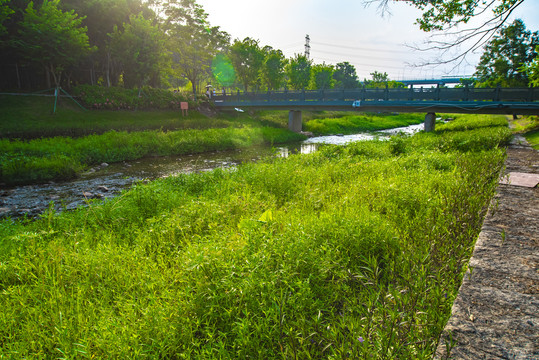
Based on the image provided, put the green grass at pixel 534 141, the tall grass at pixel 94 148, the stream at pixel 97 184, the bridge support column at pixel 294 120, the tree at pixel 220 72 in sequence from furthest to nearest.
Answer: the tree at pixel 220 72 → the bridge support column at pixel 294 120 → the tall grass at pixel 94 148 → the green grass at pixel 534 141 → the stream at pixel 97 184

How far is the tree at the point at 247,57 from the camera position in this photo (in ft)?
177

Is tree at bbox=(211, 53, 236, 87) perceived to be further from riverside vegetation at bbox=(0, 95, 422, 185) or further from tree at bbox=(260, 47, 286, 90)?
riverside vegetation at bbox=(0, 95, 422, 185)

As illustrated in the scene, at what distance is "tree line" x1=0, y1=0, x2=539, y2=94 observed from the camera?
78.6ft

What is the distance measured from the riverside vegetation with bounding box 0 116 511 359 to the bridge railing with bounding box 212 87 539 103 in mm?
18633

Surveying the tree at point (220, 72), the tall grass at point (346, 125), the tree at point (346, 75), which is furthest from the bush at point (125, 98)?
the tree at point (346, 75)

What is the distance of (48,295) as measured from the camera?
11.7 ft

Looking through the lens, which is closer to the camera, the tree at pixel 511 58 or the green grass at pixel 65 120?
the green grass at pixel 65 120

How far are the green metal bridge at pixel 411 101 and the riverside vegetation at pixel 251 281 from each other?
18.5 m

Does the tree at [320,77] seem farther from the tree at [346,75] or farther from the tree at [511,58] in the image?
the tree at [511,58]

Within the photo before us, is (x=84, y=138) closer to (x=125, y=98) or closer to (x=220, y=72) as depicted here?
(x=125, y=98)

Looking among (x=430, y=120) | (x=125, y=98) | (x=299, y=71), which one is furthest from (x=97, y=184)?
(x=299, y=71)

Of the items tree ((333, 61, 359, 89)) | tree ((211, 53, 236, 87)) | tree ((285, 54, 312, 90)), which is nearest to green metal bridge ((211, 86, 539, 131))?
tree ((285, 54, 312, 90))

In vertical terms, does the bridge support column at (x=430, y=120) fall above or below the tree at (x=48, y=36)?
below

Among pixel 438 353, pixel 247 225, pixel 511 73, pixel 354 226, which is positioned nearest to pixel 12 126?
pixel 247 225
